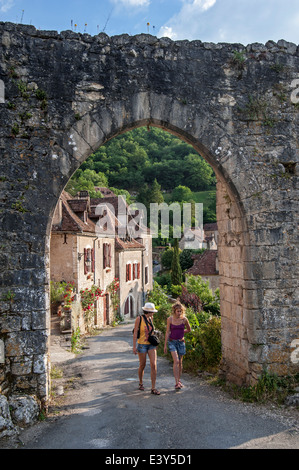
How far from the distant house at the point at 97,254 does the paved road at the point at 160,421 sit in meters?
8.03

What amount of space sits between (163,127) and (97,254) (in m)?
13.3

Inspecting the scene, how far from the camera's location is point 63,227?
48.6 ft

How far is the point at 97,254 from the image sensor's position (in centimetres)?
1855

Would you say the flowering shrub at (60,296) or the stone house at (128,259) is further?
the stone house at (128,259)

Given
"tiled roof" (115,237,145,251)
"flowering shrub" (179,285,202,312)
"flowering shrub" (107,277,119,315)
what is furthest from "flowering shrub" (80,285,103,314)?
"tiled roof" (115,237,145,251)

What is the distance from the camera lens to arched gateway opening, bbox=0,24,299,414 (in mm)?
5055

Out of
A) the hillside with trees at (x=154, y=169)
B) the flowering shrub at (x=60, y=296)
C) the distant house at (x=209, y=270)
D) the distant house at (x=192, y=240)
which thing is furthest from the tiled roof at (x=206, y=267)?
the hillside with trees at (x=154, y=169)

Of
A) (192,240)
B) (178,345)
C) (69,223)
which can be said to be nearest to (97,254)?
(69,223)

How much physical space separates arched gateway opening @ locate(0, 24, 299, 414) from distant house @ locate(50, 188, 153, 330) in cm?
860

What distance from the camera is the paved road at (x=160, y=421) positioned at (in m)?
4.08

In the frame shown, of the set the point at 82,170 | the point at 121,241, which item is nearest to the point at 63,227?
the point at 121,241

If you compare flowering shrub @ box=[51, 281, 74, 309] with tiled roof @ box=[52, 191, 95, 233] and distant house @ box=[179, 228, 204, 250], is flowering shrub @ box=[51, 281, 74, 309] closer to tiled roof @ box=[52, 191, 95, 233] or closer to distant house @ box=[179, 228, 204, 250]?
tiled roof @ box=[52, 191, 95, 233]

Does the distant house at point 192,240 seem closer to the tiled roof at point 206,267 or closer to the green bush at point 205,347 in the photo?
the tiled roof at point 206,267
